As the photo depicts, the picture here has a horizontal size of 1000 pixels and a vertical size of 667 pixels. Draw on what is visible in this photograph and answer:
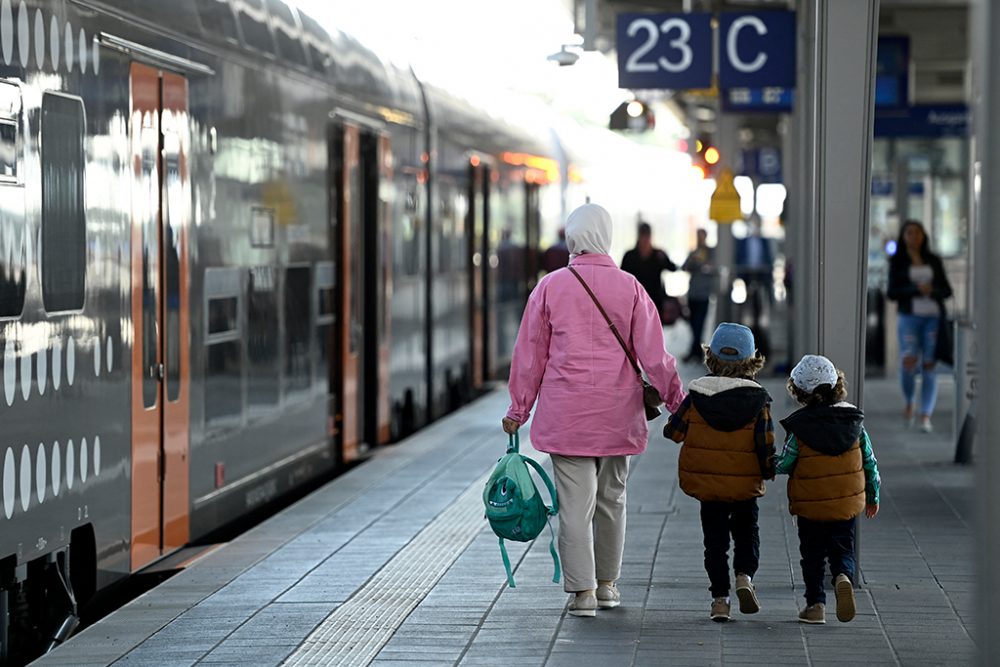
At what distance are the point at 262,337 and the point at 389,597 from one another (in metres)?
2.64

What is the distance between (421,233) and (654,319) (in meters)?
7.61

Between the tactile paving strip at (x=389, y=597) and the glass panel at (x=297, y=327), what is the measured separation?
49.1 inches

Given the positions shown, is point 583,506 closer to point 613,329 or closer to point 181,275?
point 613,329

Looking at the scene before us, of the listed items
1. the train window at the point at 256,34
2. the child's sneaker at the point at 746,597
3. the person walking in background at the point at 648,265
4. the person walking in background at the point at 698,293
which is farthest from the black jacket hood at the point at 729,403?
the person walking in background at the point at 698,293

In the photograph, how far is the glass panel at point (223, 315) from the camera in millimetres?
8633

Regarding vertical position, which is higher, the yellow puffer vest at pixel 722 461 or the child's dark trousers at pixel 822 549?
the yellow puffer vest at pixel 722 461

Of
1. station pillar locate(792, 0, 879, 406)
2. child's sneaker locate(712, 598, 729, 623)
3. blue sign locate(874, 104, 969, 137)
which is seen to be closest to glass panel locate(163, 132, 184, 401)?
child's sneaker locate(712, 598, 729, 623)

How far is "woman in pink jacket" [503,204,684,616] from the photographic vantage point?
683 cm

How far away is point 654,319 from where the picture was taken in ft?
22.8

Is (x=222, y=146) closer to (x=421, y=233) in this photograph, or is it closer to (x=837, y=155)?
(x=837, y=155)

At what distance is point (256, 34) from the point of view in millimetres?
9367

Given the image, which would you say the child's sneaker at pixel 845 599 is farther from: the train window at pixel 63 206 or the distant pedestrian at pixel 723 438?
the train window at pixel 63 206

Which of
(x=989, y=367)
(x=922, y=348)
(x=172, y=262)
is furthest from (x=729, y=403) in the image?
(x=922, y=348)

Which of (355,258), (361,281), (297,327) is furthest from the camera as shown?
(361,281)
